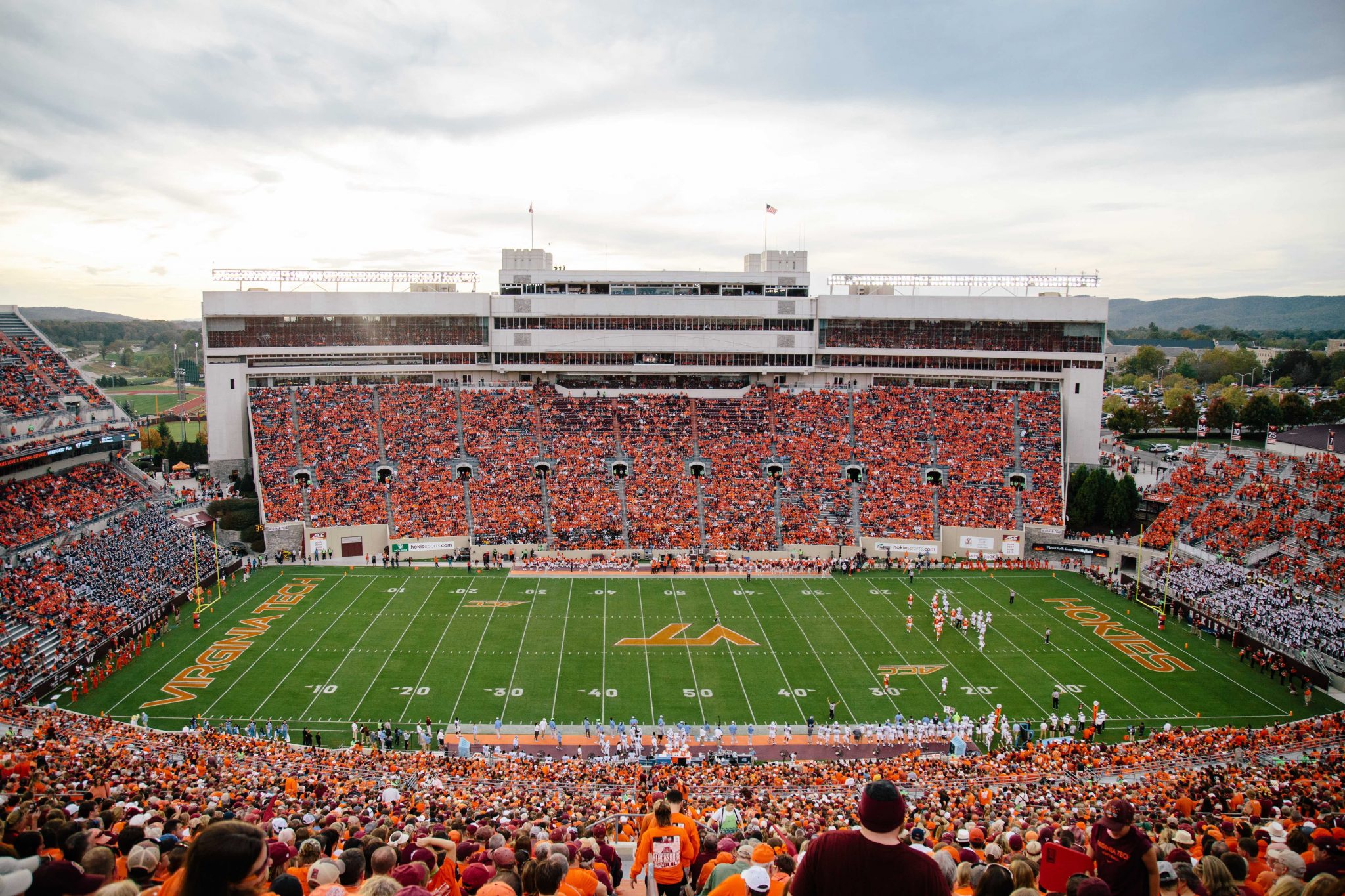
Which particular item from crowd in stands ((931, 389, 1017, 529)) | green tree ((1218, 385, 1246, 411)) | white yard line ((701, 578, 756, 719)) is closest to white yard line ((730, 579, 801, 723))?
white yard line ((701, 578, 756, 719))

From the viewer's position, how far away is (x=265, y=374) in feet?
142

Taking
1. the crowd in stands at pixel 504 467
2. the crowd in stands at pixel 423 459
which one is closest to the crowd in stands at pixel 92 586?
the crowd in stands at pixel 423 459

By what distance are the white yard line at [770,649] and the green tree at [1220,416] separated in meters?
48.9

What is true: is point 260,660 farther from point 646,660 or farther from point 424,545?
point 646,660

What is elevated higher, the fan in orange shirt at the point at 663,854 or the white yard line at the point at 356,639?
the fan in orange shirt at the point at 663,854

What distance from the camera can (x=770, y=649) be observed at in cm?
2683

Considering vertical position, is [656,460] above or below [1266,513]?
above

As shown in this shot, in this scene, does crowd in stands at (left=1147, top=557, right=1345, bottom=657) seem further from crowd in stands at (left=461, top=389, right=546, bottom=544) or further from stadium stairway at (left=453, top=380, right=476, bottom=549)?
stadium stairway at (left=453, top=380, right=476, bottom=549)

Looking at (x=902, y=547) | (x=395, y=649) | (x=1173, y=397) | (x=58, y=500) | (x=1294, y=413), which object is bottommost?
(x=395, y=649)

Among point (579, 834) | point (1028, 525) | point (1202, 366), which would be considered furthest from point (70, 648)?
point (1202, 366)

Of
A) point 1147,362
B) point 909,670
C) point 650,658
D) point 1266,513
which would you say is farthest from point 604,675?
point 1147,362

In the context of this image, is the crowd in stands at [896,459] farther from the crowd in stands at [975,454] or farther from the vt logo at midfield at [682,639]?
the vt logo at midfield at [682,639]

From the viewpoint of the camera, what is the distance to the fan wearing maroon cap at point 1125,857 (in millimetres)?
5387

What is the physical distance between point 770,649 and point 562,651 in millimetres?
6774
